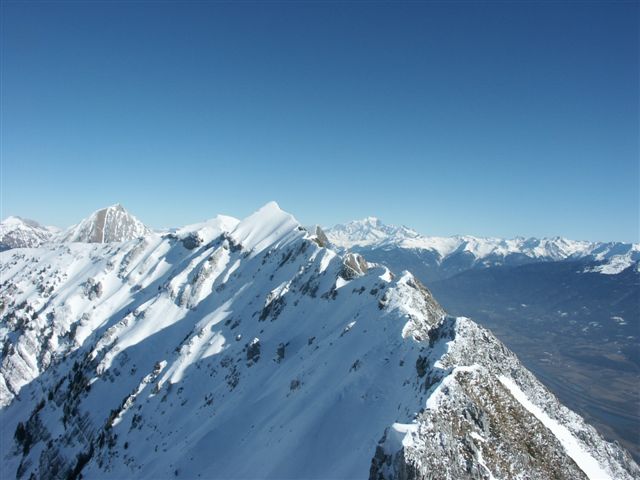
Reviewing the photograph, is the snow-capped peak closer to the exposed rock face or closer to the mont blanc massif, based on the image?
the mont blanc massif

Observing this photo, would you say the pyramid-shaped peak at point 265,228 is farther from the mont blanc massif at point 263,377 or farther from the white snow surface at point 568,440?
the white snow surface at point 568,440

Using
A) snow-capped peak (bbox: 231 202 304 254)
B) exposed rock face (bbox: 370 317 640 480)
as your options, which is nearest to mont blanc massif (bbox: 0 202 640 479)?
exposed rock face (bbox: 370 317 640 480)

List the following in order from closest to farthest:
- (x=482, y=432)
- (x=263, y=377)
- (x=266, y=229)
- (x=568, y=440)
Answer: (x=482, y=432) < (x=568, y=440) < (x=263, y=377) < (x=266, y=229)

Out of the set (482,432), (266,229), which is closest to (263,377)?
(482,432)

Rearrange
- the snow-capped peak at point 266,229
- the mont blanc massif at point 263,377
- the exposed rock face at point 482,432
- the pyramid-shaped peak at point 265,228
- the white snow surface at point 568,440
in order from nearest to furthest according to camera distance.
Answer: the exposed rock face at point 482,432, the mont blanc massif at point 263,377, the white snow surface at point 568,440, the snow-capped peak at point 266,229, the pyramid-shaped peak at point 265,228

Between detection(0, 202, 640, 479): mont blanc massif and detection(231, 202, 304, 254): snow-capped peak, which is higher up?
detection(231, 202, 304, 254): snow-capped peak

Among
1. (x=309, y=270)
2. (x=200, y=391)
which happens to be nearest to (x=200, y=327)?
(x=200, y=391)

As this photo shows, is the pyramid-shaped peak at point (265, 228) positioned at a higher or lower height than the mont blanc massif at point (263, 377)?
higher

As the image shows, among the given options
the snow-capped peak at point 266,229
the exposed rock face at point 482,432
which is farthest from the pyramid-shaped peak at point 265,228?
the exposed rock face at point 482,432

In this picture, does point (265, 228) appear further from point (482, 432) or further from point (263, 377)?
point (482, 432)
